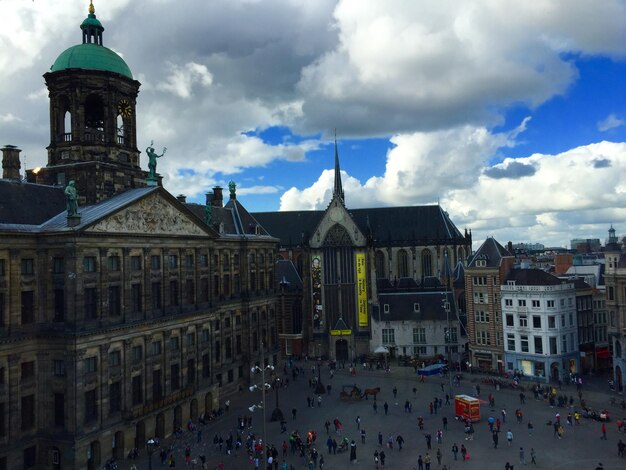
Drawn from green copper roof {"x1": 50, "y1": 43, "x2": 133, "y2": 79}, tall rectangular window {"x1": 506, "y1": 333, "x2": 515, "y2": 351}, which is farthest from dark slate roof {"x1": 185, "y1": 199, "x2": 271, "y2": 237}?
tall rectangular window {"x1": 506, "y1": 333, "x2": 515, "y2": 351}

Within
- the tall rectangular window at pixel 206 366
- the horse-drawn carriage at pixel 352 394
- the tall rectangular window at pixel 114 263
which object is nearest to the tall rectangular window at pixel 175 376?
the tall rectangular window at pixel 206 366

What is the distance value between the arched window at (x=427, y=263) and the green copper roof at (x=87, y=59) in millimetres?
67202

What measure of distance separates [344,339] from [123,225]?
51.2m

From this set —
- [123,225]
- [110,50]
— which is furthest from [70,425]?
[110,50]

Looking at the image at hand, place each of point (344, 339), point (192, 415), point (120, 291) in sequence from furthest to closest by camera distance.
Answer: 1. point (344, 339)
2. point (192, 415)
3. point (120, 291)

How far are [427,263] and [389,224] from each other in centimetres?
1051

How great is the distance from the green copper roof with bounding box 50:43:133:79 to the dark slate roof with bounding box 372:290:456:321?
53.8 metres

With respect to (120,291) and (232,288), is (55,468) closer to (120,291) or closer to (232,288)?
(120,291)

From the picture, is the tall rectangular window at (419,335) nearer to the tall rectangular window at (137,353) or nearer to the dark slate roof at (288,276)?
the dark slate roof at (288,276)

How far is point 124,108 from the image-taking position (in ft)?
202

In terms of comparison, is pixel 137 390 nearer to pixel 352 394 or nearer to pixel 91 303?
pixel 91 303

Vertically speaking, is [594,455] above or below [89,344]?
below

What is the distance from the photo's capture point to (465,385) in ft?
233

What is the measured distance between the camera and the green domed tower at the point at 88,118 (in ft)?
186
